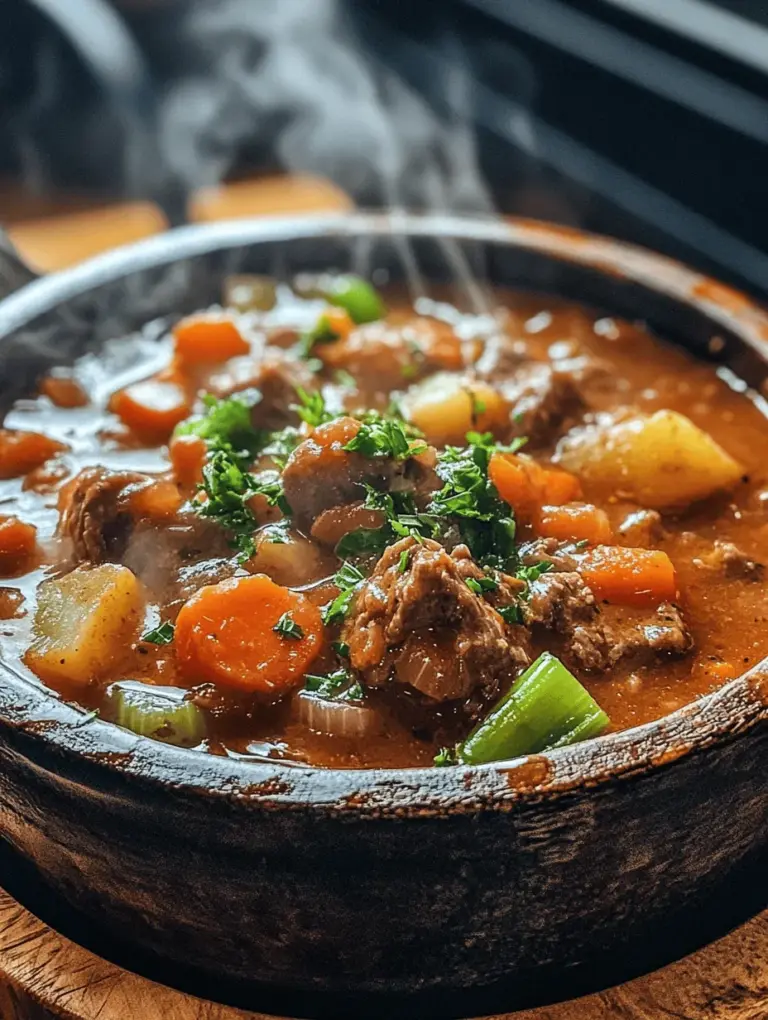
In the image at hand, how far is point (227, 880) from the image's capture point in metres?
2.15

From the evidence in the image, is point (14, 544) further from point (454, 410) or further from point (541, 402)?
point (541, 402)

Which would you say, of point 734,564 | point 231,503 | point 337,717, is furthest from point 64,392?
point 734,564

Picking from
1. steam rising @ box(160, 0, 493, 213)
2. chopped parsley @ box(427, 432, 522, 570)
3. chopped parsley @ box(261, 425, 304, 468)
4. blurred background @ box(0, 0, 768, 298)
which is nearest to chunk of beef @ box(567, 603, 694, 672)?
chopped parsley @ box(427, 432, 522, 570)

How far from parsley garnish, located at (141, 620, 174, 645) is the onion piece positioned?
1.25 ft

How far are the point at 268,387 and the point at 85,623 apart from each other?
3.53ft

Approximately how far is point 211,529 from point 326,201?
395 cm

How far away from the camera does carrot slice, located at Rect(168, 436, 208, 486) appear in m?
3.07

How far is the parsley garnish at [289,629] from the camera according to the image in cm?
252

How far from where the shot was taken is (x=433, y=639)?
2.41 metres

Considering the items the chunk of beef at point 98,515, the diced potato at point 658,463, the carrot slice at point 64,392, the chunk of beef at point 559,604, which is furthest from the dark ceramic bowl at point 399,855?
the carrot slice at point 64,392

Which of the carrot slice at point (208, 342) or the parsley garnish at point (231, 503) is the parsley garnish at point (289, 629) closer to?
the parsley garnish at point (231, 503)

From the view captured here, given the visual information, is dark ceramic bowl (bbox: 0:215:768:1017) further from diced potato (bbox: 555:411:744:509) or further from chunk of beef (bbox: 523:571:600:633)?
diced potato (bbox: 555:411:744:509)

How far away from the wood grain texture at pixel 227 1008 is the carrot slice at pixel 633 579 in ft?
2.51

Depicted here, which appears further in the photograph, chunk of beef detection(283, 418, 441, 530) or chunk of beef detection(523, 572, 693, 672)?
chunk of beef detection(283, 418, 441, 530)
